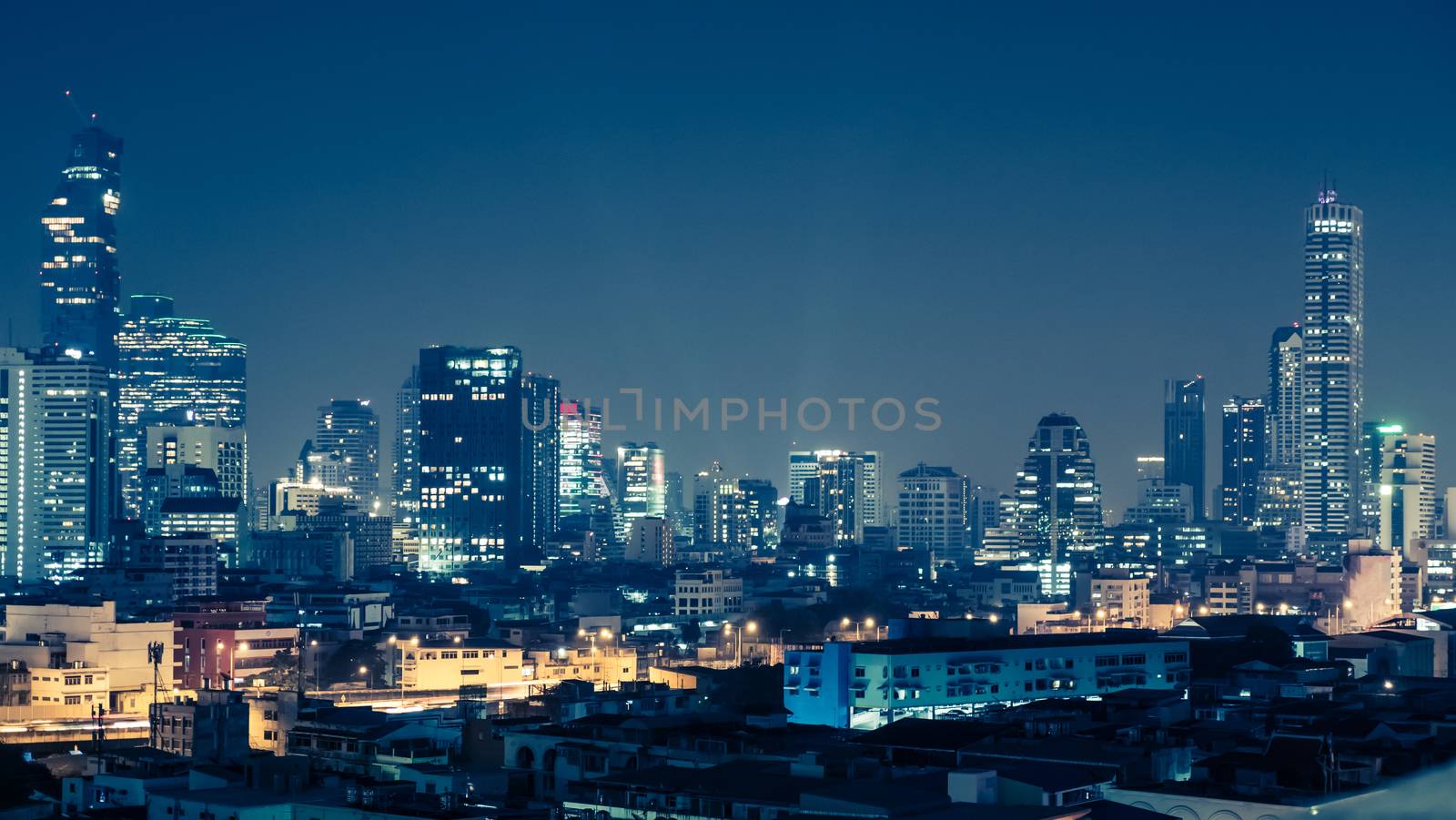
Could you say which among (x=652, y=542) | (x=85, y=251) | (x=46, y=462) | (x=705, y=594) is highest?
(x=85, y=251)

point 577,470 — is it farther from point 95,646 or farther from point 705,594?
point 95,646

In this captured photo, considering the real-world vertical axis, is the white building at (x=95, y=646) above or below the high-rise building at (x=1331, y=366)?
below

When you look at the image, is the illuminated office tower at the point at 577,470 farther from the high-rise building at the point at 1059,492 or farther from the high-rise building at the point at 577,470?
the high-rise building at the point at 1059,492

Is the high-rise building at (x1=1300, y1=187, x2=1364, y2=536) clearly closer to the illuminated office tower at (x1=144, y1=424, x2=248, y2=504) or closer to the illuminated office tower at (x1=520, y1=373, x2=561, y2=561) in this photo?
Answer: the illuminated office tower at (x1=520, y1=373, x2=561, y2=561)

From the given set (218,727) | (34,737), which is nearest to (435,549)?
(34,737)

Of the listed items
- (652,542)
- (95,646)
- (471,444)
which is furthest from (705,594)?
(471,444)

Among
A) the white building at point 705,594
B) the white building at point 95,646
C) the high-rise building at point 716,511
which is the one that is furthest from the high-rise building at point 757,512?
the white building at point 95,646

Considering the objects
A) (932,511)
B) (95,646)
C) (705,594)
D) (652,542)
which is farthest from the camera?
(932,511)

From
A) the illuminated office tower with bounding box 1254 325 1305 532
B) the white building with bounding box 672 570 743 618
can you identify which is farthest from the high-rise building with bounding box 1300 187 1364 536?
the white building with bounding box 672 570 743 618
